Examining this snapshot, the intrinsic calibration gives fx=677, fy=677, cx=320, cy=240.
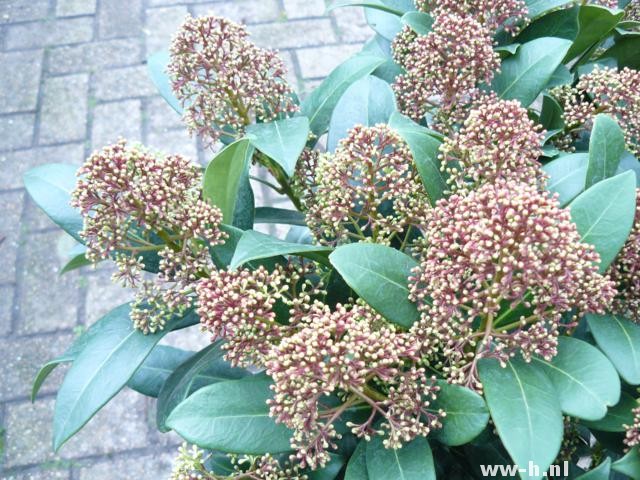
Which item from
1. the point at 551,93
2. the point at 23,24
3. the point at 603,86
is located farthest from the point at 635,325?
the point at 23,24

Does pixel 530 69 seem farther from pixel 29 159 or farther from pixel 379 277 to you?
pixel 29 159

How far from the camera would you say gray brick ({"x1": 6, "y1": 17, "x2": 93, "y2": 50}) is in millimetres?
4668

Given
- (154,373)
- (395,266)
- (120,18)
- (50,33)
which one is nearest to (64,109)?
(50,33)

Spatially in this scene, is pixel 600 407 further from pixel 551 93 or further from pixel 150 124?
pixel 150 124

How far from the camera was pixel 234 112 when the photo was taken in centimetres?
141

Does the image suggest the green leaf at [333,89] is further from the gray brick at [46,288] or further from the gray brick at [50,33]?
the gray brick at [50,33]

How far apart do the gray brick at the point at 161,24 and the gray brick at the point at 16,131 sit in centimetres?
92

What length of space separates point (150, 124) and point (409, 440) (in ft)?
11.8

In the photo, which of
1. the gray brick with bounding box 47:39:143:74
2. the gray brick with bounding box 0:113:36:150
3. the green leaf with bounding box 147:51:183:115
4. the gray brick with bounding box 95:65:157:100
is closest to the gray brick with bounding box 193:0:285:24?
the gray brick with bounding box 47:39:143:74

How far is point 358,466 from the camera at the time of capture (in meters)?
1.05

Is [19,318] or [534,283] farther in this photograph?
[19,318]

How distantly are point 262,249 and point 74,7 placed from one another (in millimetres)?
4524

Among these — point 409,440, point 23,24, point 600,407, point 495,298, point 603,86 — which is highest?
point 603,86

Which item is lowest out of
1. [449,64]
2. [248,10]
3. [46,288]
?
[46,288]
